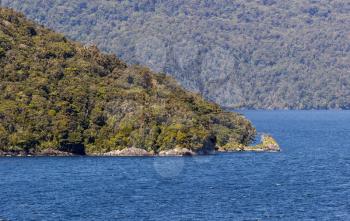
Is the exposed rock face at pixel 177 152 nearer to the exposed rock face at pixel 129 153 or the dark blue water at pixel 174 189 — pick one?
the exposed rock face at pixel 129 153

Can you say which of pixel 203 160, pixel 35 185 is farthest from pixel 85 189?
pixel 203 160

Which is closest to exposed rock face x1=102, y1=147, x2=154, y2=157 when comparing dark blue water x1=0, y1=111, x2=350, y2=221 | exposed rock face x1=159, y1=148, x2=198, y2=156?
exposed rock face x1=159, y1=148, x2=198, y2=156

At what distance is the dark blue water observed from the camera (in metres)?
117

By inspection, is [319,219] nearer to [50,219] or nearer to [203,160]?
[50,219]

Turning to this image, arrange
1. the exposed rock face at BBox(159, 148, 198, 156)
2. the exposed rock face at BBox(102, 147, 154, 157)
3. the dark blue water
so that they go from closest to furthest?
the dark blue water < the exposed rock face at BBox(159, 148, 198, 156) < the exposed rock face at BBox(102, 147, 154, 157)

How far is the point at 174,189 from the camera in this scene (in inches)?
5586

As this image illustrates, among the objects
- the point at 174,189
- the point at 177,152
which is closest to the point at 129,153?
the point at 177,152

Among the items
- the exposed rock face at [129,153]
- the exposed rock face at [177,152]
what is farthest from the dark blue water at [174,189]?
the exposed rock face at [129,153]

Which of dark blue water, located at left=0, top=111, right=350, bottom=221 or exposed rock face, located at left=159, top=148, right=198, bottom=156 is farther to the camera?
exposed rock face, located at left=159, top=148, right=198, bottom=156

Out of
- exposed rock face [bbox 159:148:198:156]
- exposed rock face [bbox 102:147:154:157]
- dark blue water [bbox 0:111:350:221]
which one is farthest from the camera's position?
exposed rock face [bbox 102:147:154:157]

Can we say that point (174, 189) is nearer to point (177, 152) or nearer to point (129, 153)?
point (177, 152)

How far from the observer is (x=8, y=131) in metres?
194

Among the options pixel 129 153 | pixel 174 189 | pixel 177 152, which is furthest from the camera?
pixel 129 153

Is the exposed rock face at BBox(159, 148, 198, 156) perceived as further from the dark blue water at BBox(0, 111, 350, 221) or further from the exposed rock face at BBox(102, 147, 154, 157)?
the dark blue water at BBox(0, 111, 350, 221)
